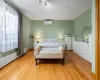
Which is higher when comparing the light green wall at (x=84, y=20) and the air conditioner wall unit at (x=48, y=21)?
the air conditioner wall unit at (x=48, y=21)

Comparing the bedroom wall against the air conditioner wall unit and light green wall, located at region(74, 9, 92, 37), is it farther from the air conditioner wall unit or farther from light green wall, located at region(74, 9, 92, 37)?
light green wall, located at region(74, 9, 92, 37)

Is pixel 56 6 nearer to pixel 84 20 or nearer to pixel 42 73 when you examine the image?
pixel 84 20

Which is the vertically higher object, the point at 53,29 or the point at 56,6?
the point at 56,6

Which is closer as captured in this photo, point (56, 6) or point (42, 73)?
point (42, 73)

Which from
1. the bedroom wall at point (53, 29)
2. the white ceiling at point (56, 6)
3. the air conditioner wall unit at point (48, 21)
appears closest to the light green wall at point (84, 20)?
the white ceiling at point (56, 6)

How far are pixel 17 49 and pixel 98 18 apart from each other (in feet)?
13.5

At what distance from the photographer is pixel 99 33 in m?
2.03

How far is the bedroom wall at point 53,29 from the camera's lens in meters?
8.33

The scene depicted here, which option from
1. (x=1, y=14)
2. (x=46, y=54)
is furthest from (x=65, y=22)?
(x=1, y=14)

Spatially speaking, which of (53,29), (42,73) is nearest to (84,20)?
(53,29)

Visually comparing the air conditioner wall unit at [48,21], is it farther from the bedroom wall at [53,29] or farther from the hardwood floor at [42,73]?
the hardwood floor at [42,73]

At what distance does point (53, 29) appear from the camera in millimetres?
8359

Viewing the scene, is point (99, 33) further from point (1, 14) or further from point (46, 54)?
point (1, 14)

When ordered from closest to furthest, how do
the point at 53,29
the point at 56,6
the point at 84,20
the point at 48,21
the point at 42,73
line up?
the point at 42,73 → the point at 56,6 → the point at 84,20 → the point at 48,21 → the point at 53,29
